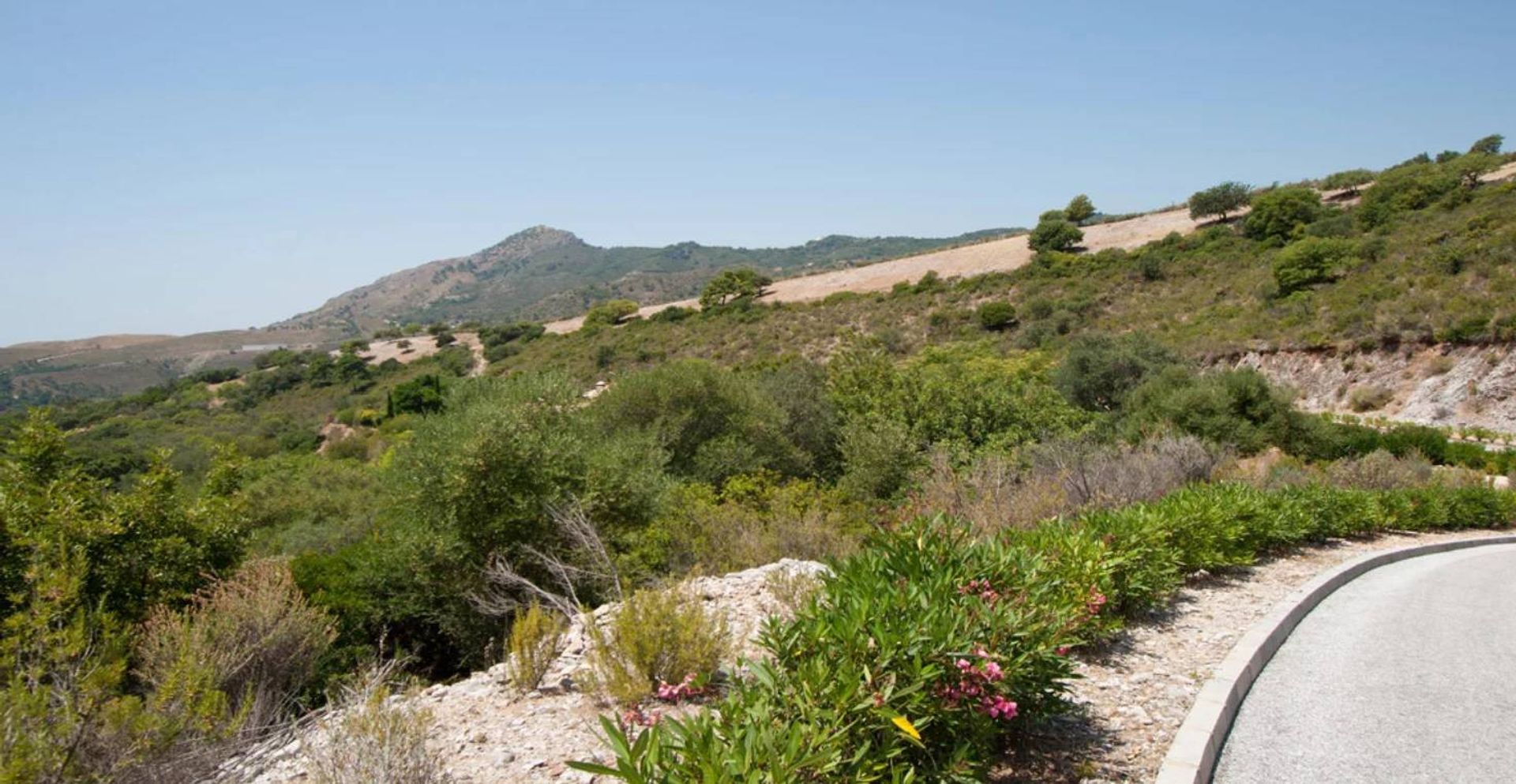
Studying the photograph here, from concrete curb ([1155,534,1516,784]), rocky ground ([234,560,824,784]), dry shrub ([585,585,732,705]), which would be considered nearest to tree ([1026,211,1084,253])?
concrete curb ([1155,534,1516,784])

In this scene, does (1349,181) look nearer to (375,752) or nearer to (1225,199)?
(1225,199)

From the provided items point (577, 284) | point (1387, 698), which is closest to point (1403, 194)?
point (1387, 698)

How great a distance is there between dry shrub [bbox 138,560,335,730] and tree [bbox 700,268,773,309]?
58.9m

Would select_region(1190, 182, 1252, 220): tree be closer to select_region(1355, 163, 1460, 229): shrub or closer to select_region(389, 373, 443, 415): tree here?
select_region(1355, 163, 1460, 229): shrub

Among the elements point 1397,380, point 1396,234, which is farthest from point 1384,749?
point 1396,234

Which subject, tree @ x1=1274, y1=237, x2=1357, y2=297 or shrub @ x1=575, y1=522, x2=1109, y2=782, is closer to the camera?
shrub @ x1=575, y1=522, x2=1109, y2=782

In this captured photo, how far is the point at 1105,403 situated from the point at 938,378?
23.2ft

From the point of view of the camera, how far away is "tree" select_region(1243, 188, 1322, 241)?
46.2m

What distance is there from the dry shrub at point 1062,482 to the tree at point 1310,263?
2484 cm

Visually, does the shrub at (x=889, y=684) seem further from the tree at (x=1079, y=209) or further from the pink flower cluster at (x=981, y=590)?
the tree at (x=1079, y=209)

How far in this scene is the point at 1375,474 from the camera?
1462 cm

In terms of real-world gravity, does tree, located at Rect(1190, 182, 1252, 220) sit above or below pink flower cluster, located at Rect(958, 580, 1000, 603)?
above

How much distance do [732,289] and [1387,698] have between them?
214 ft

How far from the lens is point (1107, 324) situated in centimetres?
3919
